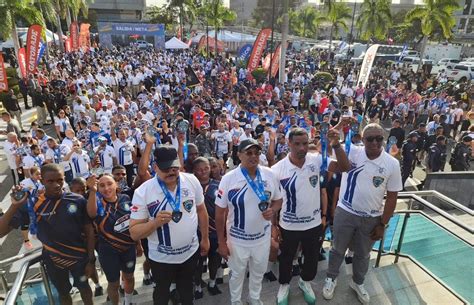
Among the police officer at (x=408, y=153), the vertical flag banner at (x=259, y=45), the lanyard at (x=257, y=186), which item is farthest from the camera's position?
the vertical flag banner at (x=259, y=45)

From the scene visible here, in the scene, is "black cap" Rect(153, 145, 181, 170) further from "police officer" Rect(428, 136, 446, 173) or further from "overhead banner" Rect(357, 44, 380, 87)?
"overhead banner" Rect(357, 44, 380, 87)

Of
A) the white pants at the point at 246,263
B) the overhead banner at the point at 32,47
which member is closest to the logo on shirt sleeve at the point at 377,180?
the white pants at the point at 246,263

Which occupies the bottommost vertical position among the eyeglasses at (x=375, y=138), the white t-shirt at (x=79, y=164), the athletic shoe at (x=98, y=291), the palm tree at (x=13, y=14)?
the athletic shoe at (x=98, y=291)

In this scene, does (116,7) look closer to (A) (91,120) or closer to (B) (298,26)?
(B) (298,26)

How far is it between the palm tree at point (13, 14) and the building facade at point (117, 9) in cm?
5943

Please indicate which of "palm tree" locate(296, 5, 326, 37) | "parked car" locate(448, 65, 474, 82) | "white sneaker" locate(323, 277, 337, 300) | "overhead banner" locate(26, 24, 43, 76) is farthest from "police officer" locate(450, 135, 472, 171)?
"palm tree" locate(296, 5, 326, 37)

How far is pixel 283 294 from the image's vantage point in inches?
155

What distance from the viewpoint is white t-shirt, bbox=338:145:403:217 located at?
12.2ft

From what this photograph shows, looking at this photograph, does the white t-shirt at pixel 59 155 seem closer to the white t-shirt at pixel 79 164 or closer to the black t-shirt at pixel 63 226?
the white t-shirt at pixel 79 164

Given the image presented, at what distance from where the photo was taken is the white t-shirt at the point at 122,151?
8227mm

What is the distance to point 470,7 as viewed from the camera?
219 ft

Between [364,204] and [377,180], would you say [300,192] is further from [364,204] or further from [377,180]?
[377,180]

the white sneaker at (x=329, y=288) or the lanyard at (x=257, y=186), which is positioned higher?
the lanyard at (x=257, y=186)

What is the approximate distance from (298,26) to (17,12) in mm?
62454
